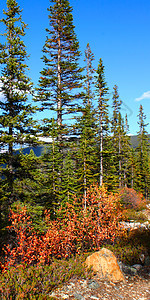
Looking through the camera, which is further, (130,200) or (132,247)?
(130,200)

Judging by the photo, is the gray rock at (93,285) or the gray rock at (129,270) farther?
the gray rock at (129,270)

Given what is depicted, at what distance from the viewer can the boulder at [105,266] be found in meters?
6.86

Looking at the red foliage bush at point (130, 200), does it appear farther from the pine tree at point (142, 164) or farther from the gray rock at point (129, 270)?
the gray rock at point (129, 270)

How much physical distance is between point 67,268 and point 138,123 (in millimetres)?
45394

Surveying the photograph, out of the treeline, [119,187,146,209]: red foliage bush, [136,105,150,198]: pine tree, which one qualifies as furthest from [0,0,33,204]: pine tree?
[136,105,150,198]: pine tree

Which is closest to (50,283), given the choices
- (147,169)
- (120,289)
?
(120,289)

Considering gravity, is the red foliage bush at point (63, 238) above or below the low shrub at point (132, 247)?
above

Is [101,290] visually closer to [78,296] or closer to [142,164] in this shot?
[78,296]

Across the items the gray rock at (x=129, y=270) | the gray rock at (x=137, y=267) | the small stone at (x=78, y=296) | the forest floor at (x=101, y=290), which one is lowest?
the gray rock at (x=137, y=267)

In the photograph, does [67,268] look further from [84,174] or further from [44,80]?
[44,80]

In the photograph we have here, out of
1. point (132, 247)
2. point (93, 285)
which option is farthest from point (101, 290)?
point (132, 247)

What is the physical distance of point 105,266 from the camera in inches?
275

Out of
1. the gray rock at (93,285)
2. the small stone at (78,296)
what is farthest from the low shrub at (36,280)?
the small stone at (78,296)

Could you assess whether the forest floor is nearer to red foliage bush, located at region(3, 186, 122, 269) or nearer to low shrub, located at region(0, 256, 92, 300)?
low shrub, located at region(0, 256, 92, 300)
